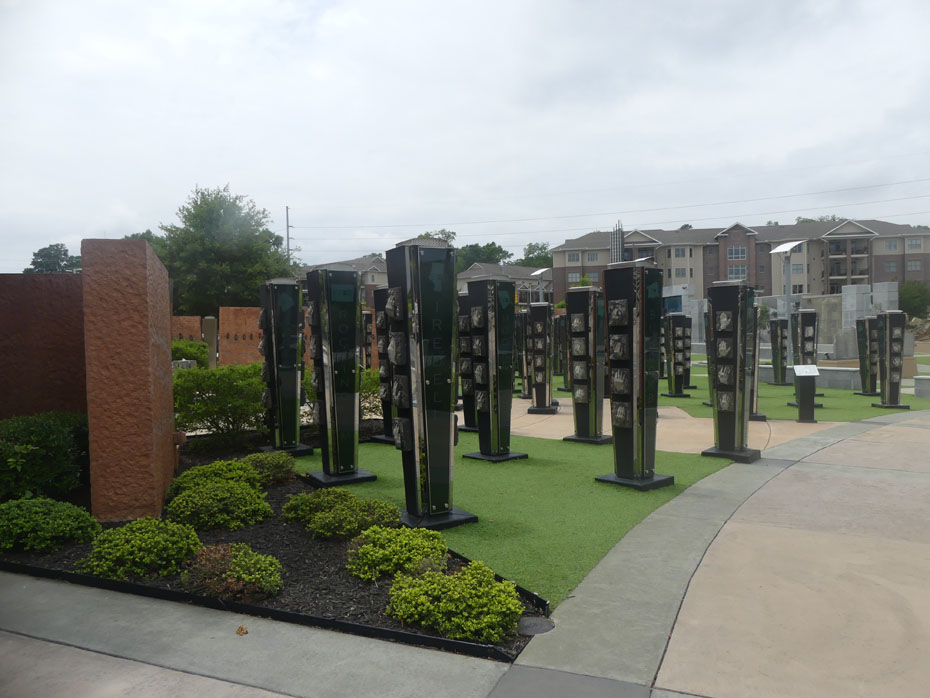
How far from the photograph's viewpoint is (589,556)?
206 inches

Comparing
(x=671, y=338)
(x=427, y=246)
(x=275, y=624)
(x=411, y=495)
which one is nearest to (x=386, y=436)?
(x=411, y=495)

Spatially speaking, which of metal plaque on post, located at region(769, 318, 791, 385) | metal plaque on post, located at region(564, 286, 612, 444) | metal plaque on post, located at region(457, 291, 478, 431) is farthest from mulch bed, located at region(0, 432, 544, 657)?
metal plaque on post, located at region(769, 318, 791, 385)

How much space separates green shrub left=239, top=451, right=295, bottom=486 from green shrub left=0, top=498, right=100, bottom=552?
2283 mm

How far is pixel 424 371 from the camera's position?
600cm

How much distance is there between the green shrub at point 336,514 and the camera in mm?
5578

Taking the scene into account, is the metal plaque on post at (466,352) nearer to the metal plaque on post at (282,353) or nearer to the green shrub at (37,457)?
the metal plaque on post at (282,353)

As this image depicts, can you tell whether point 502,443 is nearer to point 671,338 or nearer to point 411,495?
point 411,495

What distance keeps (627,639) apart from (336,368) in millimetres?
5226

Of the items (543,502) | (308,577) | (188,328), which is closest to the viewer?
(308,577)

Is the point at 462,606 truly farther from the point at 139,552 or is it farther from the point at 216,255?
the point at 216,255

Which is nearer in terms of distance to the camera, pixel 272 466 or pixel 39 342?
pixel 39 342

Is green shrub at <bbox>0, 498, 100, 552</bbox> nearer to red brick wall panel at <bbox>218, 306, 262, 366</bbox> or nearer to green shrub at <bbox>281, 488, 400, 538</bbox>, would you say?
green shrub at <bbox>281, 488, 400, 538</bbox>

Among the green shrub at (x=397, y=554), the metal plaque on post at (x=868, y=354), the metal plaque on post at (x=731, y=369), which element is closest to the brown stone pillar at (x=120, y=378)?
the green shrub at (x=397, y=554)

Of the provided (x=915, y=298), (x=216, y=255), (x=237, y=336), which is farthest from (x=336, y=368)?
(x=915, y=298)
